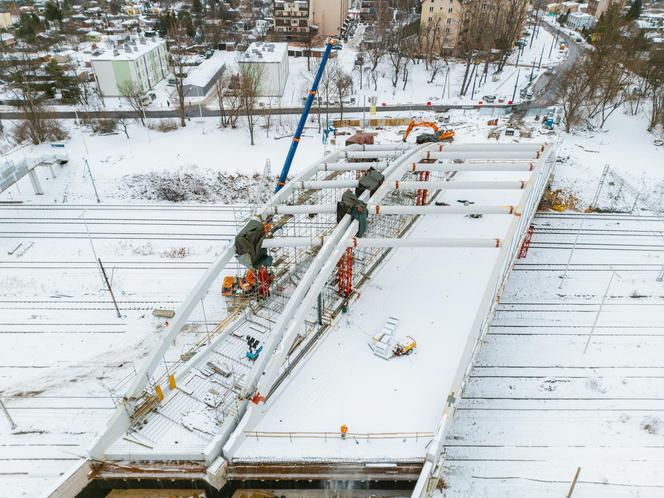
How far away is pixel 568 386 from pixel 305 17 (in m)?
83.5

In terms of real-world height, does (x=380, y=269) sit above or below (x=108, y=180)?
above

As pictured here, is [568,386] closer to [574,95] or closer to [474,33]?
[574,95]

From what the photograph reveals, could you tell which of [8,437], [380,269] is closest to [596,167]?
[380,269]

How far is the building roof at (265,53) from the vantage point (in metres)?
56.2

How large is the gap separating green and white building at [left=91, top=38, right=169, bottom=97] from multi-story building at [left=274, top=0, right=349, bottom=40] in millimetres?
32343

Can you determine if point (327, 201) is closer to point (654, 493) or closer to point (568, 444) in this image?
point (568, 444)

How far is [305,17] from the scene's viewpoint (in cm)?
8575

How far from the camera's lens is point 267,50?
60250 mm

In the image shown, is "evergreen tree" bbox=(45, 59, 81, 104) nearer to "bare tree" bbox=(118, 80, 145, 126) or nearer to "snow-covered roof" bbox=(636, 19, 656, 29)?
"bare tree" bbox=(118, 80, 145, 126)

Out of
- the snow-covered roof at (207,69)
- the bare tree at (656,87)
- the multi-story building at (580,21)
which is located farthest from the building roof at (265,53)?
the multi-story building at (580,21)

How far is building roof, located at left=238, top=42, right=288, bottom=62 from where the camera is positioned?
56219mm

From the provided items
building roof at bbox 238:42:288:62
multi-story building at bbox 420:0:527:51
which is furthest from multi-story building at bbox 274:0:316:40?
building roof at bbox 238:42:288:62

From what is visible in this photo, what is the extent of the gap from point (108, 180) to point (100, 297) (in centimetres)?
1688

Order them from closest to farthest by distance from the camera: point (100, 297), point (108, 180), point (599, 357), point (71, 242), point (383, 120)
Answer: point (599, 357), point (100, 297), point (71, 242), point (108, 180), point (383, 120)
